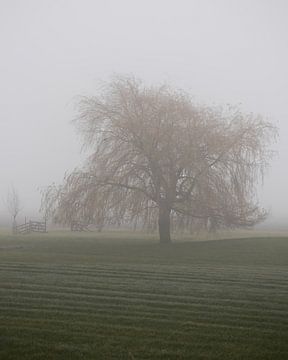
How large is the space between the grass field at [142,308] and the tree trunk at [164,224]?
6946 mm

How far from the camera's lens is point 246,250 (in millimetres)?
21984

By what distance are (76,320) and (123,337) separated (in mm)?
1473

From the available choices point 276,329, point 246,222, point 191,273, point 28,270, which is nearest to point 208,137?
point 246,222

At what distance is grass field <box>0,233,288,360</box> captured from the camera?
7.24 metres

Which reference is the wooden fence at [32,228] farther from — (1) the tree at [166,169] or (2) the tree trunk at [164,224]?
(2) the tree trunk at [164,224]

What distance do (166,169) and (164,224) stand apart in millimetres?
3257

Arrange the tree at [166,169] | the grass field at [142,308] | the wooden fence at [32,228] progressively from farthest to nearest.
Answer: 1. the wooden fence at [32,228]
2. the tree at [166,169]
3. the grass field at [142,308]

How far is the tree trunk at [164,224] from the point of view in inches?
1024

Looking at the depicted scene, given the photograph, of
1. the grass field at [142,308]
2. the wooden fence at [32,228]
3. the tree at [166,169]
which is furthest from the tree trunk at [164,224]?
the wooden fence at [32,228]

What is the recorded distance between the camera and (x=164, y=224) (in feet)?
85.8

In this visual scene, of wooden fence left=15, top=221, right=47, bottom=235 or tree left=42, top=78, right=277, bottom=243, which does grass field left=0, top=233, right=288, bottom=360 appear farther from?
wooden fence left=15, top=221, right=47, bottom=235

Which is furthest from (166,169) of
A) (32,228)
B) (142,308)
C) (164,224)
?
(32,228)

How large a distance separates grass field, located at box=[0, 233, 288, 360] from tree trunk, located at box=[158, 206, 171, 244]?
695 centimetres

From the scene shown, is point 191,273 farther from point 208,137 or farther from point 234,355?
point 208,137
